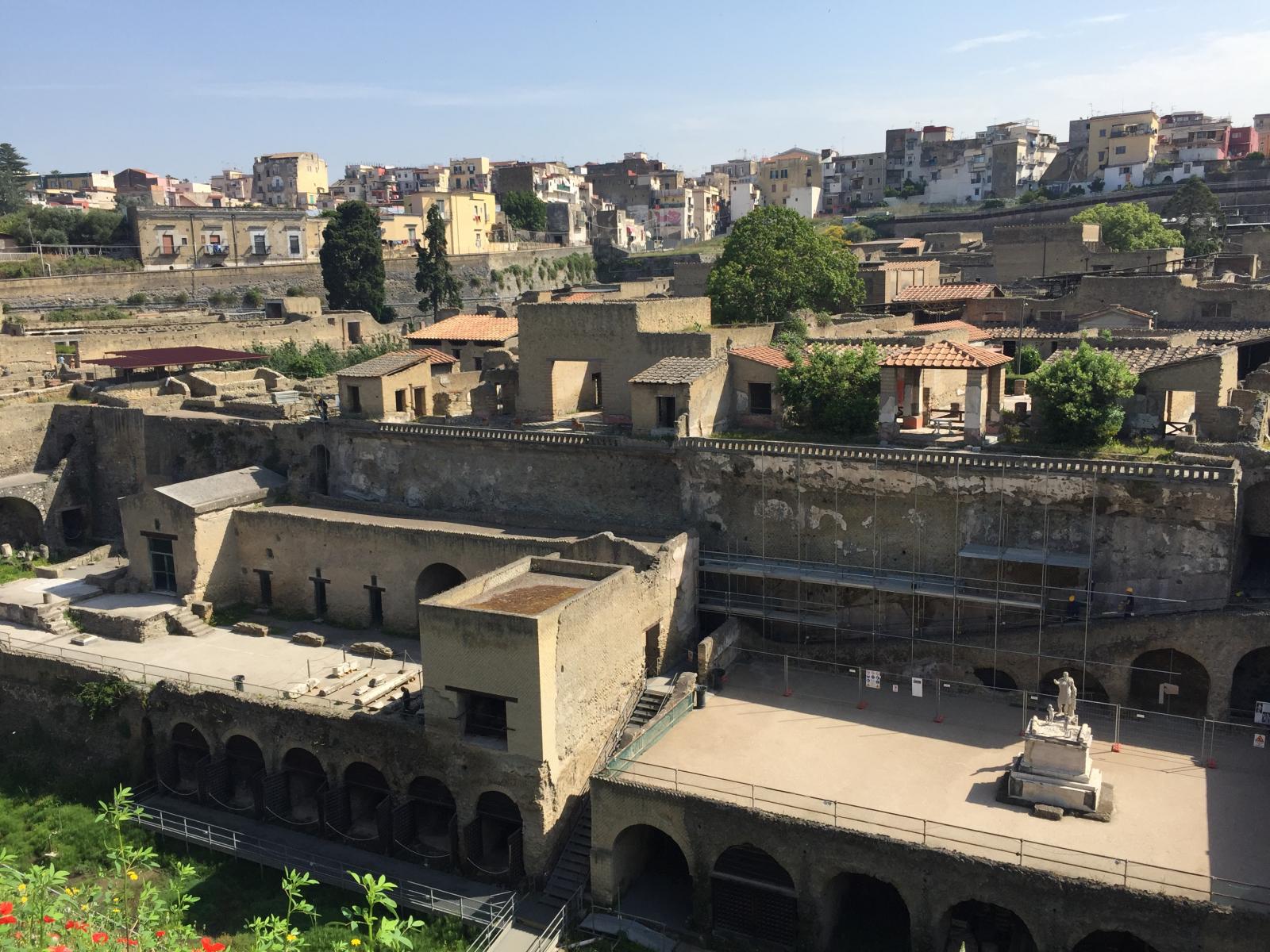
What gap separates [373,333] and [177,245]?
1704 cm

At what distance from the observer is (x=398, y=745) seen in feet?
76.3

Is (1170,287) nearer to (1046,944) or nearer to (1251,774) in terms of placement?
(1251,774)

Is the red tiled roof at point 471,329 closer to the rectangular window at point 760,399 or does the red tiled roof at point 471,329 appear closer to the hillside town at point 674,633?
the hillside town at point 674,633

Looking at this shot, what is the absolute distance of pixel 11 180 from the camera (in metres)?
91.6

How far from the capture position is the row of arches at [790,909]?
19.0m

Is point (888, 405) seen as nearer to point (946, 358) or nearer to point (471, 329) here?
point (946, 358)

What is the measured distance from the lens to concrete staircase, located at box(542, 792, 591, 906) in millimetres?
21203

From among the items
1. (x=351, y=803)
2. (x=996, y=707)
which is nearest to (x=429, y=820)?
(x=351, y=803)

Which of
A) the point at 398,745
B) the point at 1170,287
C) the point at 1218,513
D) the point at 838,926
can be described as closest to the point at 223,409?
the point at 398,745

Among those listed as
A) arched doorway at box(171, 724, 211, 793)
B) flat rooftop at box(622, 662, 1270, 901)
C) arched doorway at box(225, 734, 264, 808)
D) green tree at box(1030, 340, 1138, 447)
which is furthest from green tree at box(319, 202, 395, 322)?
flat rooftop at box(622, 662, 1270, 901)

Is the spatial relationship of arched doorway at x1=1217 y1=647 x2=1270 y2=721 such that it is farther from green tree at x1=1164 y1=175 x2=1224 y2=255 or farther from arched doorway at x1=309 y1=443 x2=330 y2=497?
green tree at x1=1164 y1=175 x2=1224 y2=255

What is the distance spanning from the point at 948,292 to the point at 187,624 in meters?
28.7

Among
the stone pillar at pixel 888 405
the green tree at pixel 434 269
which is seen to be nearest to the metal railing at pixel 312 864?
the stone pillar at pixel 888 405

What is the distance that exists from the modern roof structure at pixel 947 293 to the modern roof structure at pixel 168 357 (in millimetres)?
26898
